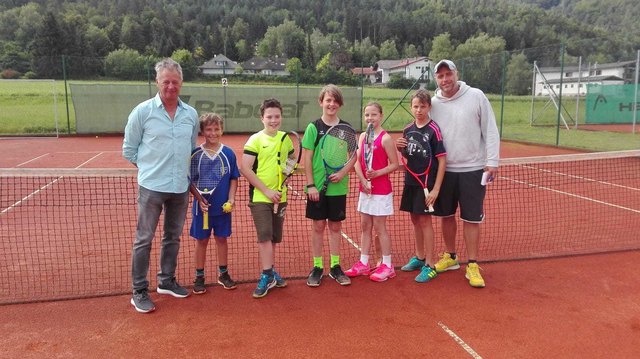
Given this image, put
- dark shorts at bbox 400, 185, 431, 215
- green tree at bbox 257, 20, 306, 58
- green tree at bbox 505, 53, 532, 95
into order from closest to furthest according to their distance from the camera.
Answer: dark shorts at bbox 400, 185, 431, 215 < green tree at bbox 505, 53, 532, 95 < green tree at bbox 257, 20, 306, 58

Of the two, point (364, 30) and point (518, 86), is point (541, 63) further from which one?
point (364, 30)

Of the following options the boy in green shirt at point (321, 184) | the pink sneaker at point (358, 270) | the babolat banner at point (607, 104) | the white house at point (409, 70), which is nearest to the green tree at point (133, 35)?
the white house at point (409, 70)

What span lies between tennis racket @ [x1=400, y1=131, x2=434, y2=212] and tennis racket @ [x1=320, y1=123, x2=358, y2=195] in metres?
0.56

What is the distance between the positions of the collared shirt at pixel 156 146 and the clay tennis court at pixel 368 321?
42.9 inches

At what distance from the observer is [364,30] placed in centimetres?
11506

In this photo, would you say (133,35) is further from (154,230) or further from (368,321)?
(368,321)

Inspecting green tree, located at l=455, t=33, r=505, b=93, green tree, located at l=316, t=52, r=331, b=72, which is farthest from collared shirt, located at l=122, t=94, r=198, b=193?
green tree, located at l=316, t=52, r=331, b=72

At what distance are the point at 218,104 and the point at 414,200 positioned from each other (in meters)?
17.4

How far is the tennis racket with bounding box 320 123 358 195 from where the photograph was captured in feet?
13.9

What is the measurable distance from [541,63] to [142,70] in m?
19.9

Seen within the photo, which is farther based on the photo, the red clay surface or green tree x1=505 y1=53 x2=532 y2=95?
green tree x1=505 y1=53 x2=532 y2=95

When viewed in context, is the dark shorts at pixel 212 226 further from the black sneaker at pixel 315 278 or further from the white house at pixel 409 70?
the white house at pixel 409 70

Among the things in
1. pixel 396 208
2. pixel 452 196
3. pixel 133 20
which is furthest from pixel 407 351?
pixel 133 20

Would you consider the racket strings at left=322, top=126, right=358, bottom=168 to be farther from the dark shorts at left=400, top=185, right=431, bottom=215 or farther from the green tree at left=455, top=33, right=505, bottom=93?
the green tree at left=455, top=33, right=505, bottom=93
